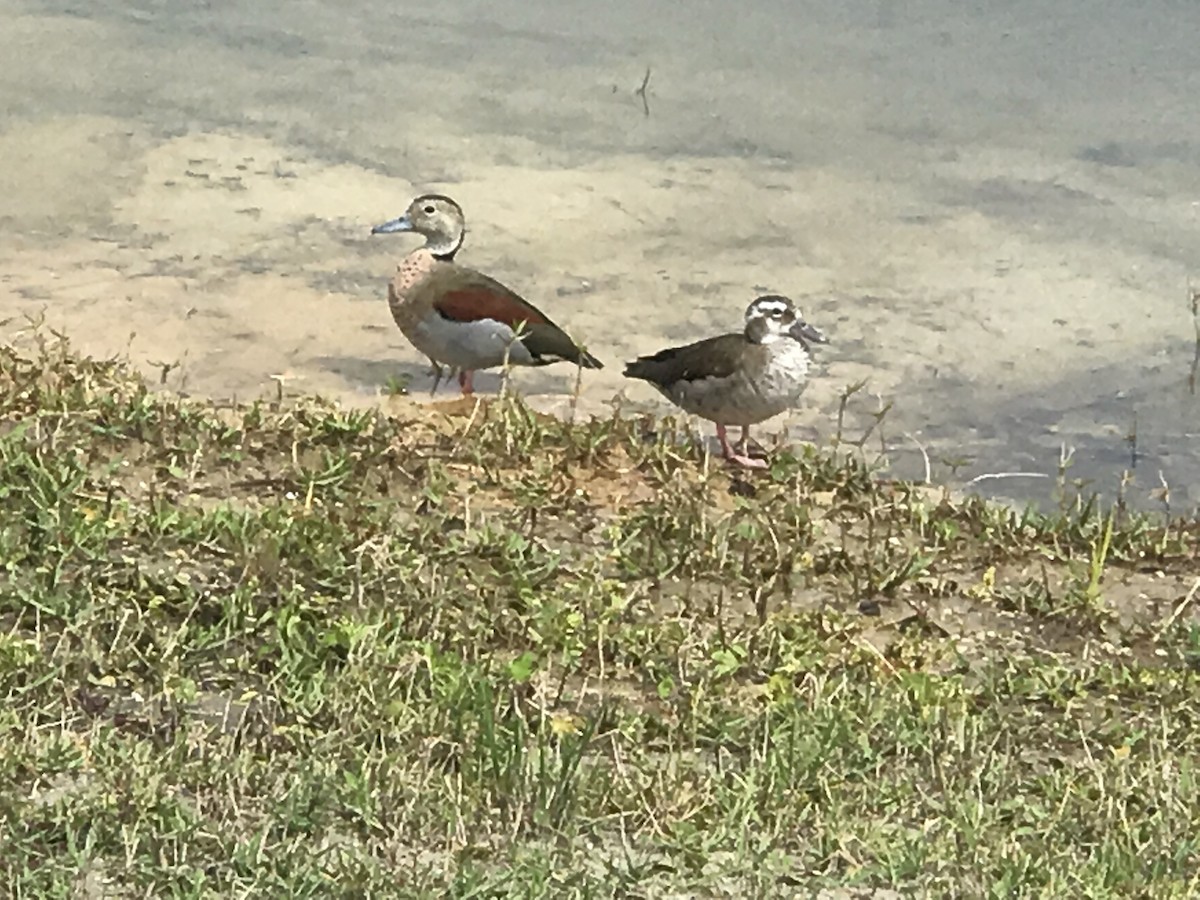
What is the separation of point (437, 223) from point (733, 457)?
246cm

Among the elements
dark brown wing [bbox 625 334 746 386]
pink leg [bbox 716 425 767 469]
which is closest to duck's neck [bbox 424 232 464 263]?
dark brown wing [bbox 625 334 746 386]

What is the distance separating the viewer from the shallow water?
8.34m

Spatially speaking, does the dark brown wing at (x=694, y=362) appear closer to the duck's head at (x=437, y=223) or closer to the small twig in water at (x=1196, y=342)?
the duck's head at (x=437, y=223)

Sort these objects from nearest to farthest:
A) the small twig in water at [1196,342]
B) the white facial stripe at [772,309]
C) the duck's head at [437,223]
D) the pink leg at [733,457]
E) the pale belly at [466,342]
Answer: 1. the pink leg at [733,457]
2. the white facial stripe at [772,309]
3. the pale belly at [466,342]
4. the small twig in water at [1196,342]
5. the duck's head at [437,223]

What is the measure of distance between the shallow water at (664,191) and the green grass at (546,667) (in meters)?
1.32

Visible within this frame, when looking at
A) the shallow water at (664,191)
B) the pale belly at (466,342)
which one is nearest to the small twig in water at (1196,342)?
the shallow water at (664,191)

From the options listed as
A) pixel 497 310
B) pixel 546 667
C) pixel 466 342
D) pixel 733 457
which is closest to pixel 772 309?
pixel 733 457

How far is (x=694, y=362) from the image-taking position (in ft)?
23.9

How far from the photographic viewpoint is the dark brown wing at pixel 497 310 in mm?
8039

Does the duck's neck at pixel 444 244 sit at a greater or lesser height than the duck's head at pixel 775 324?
lesser

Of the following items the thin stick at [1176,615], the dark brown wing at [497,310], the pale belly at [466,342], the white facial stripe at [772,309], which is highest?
the white facial stripe at [772,309]

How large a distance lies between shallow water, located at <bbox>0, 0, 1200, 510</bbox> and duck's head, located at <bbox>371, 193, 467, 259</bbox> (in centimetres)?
44

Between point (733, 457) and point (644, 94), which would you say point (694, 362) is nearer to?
point (733, 457)

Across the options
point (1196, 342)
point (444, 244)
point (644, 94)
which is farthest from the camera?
point (644, 94)
